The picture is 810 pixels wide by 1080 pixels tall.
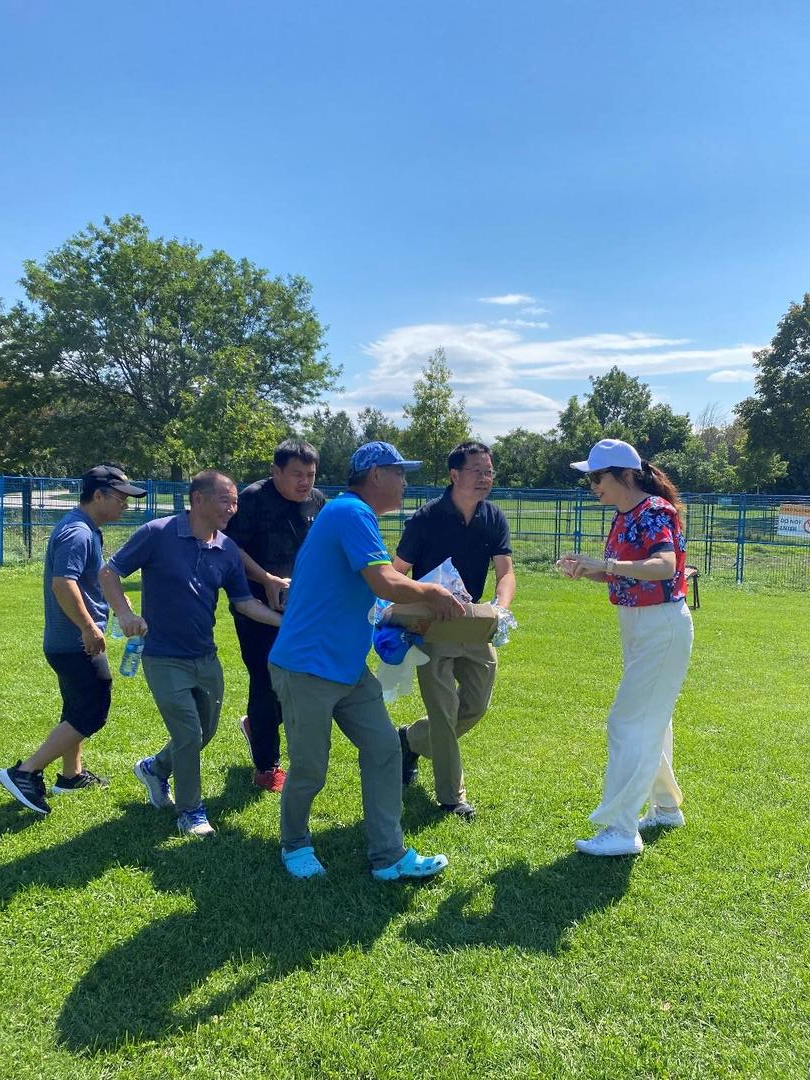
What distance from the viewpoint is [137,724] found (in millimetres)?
5684

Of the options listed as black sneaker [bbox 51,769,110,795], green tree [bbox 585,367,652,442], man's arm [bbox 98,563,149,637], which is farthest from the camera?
green tree [bbox 585,367,652,442]

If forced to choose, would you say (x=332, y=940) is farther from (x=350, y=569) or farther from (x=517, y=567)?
(x=517, y=567)

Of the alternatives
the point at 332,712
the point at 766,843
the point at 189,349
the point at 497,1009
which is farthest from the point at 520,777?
the point at 189,349

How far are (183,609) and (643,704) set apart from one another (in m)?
2.45

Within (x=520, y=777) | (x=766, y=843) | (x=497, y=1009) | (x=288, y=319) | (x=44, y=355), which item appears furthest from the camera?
(x=288, y=319)

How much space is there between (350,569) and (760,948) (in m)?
2.32

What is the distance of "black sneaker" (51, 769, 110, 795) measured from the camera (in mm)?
4406

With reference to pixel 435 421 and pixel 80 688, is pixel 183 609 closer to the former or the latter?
pixel 80 688

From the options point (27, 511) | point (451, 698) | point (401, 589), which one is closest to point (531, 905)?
point (451, 698)

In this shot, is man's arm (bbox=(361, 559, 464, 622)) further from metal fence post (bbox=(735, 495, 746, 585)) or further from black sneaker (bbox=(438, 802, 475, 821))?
metal fence post (bbox=(735, 495, 746, 585))

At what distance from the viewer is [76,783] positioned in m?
4.45

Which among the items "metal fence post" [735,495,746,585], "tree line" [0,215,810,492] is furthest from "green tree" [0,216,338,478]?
"metal fence post" [735,495,746,585]

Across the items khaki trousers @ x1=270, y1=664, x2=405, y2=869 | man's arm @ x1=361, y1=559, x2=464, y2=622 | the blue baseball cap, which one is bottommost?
khaki trousers @ x1=270, y1=664, x2=405, y2=869

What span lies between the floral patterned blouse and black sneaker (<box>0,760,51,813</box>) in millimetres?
3368
